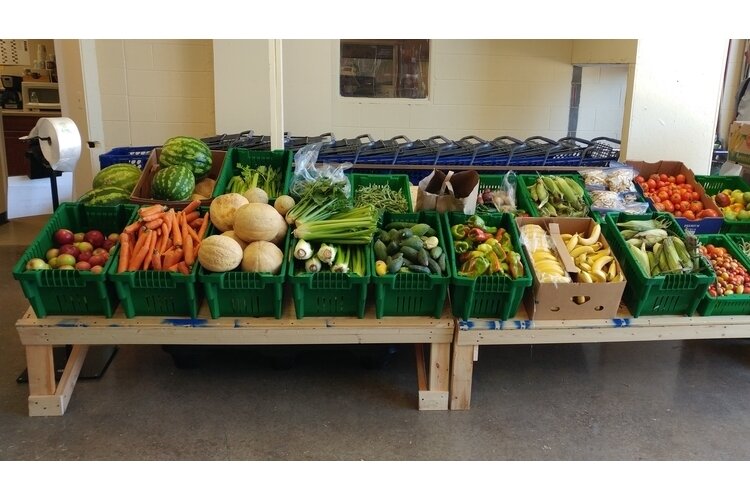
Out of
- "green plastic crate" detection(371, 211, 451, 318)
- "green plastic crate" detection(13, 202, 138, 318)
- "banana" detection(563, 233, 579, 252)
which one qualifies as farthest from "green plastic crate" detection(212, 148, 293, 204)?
"banana" detection(563, 233, 579, 252)

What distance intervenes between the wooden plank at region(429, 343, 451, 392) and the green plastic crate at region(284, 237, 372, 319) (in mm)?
393

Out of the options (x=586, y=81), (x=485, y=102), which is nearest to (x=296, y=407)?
(x=485, y=102)

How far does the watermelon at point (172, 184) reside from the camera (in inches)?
131

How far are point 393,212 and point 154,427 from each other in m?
1.56

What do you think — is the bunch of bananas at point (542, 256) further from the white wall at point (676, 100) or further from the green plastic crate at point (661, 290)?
the white wall at point (676, 100)

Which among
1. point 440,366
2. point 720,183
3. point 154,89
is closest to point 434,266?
point 440,366

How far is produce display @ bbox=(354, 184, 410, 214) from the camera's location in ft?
11.0

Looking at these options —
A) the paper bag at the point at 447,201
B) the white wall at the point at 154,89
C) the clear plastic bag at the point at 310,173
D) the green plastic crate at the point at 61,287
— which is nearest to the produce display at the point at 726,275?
Answer: the paper bag at the point at 447,201

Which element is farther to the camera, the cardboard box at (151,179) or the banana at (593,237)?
the cardboard box at (151,179)

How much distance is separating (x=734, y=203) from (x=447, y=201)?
1970 millimetres

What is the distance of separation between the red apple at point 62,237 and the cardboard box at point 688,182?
324 centimetres

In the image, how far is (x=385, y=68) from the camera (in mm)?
6402

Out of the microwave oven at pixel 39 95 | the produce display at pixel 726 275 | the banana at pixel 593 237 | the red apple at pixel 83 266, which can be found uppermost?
the microwave oven at pixel 39 95

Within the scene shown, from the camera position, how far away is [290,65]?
19.7ft
